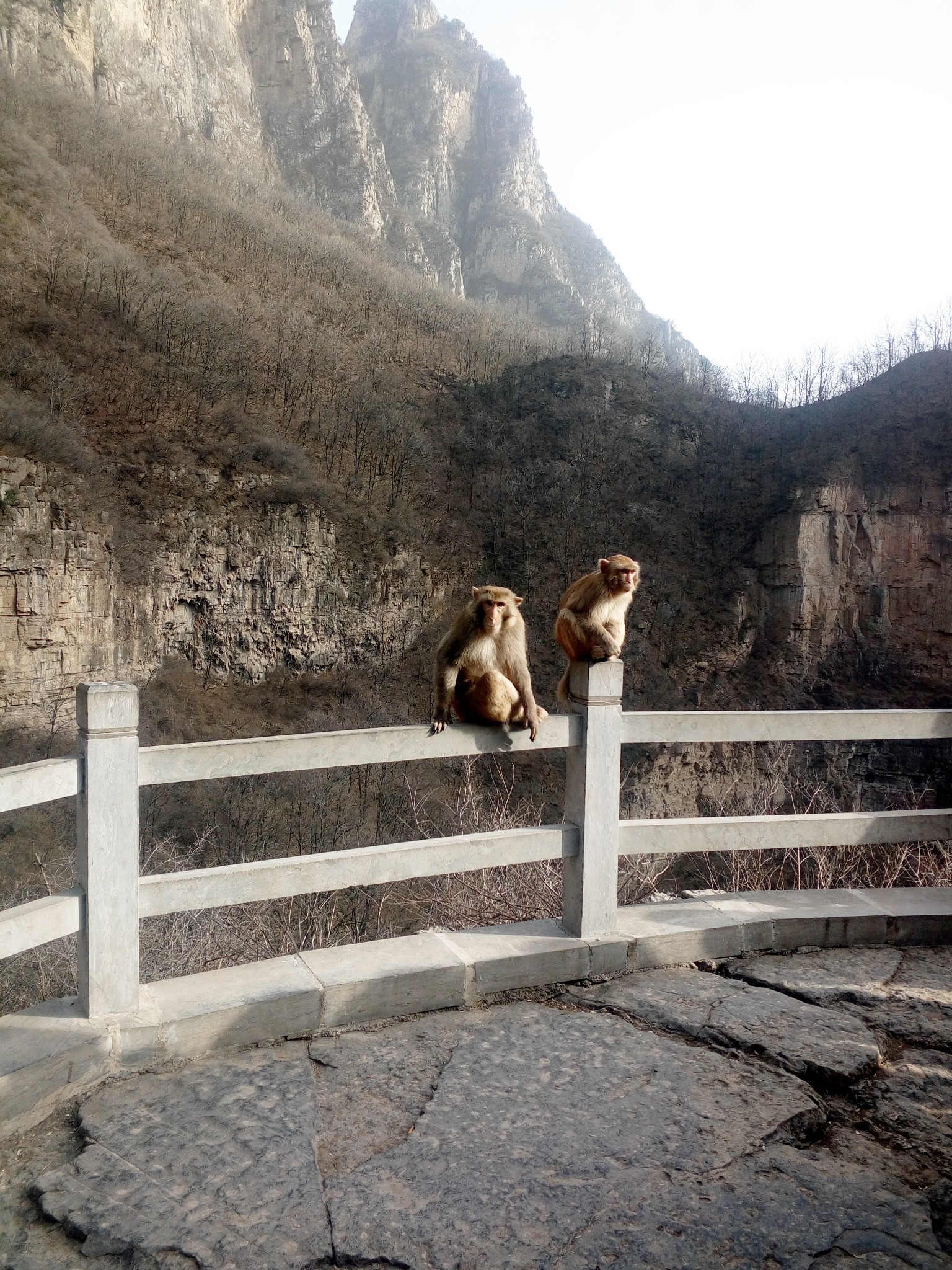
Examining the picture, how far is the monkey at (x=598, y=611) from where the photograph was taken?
5.19 meters

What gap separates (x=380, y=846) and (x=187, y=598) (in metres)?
A: 24.3

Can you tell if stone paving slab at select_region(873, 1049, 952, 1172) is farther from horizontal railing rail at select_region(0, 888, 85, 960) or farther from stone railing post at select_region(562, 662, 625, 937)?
horizontal railing rail at select_region(0, 888, 85, 960)

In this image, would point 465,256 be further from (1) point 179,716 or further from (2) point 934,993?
(2) point 934,993

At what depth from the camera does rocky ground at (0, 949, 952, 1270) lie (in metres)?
2.17

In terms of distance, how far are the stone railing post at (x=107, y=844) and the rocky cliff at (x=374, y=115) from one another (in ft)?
151

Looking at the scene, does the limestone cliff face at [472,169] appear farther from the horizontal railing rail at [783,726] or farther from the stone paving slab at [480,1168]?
the stone paving slab at [480,1168]

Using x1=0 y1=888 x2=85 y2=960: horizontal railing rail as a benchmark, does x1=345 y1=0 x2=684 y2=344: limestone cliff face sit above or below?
above

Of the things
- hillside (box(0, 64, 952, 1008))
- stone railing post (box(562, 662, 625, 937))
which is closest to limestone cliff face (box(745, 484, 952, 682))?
hillside (box(0, 64, 952, 1008))

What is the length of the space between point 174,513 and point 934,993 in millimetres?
25276

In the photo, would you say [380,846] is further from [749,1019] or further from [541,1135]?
[749,1019]

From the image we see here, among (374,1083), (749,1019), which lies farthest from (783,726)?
(374,1083)

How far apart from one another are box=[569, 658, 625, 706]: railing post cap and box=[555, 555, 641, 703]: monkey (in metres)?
1.15

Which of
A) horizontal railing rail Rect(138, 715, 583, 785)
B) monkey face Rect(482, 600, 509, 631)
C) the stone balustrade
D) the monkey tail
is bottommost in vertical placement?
the stone balustrade

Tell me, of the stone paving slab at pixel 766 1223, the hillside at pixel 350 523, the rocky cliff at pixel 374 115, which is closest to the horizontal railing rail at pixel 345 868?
the stone paving slab at pixel 766 1223
